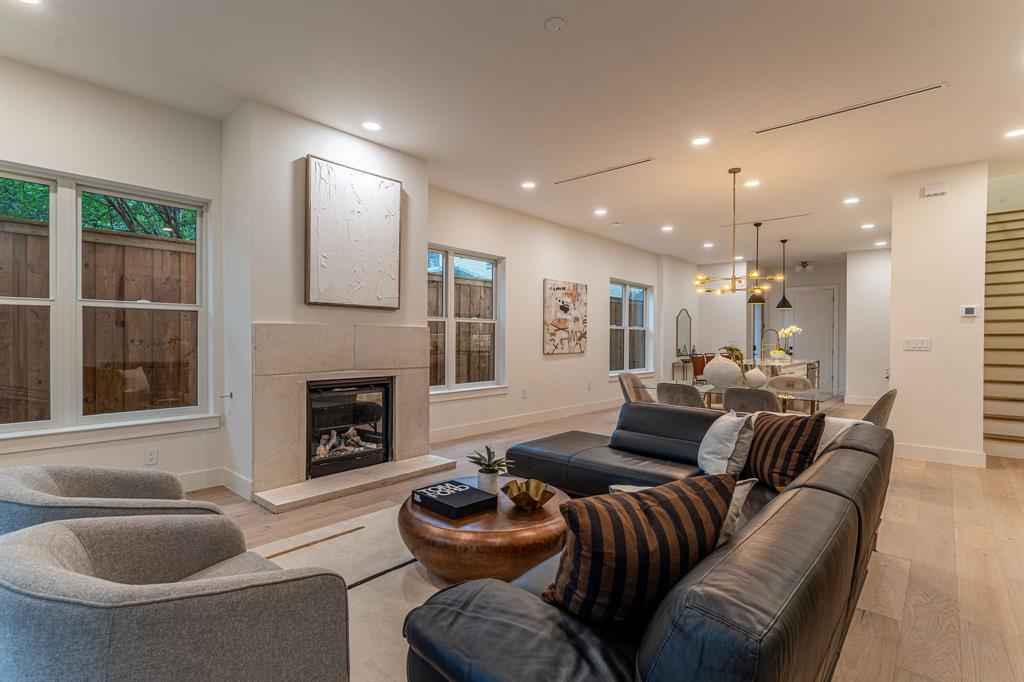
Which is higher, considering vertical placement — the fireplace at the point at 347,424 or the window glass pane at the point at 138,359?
the window glass pane at the point at 138,359

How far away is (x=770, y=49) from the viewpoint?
9.29 feet

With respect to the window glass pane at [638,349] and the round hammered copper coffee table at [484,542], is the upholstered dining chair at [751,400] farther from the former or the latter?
the window glass pane at [638,349]

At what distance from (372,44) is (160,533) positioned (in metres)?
2.66

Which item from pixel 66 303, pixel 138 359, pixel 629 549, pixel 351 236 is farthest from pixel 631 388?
pixel 66 303

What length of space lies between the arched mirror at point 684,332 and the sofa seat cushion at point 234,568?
9205mm

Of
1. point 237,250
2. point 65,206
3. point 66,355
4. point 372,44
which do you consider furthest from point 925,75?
point 66,355

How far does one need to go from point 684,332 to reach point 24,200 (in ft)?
31.7

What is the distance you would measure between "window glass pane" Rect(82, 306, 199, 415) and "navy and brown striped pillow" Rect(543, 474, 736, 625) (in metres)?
3.79

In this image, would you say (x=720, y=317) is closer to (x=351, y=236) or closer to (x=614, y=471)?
(x=614, y=471)

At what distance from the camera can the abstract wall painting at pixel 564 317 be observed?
693 cm

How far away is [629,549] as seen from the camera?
1083 mm

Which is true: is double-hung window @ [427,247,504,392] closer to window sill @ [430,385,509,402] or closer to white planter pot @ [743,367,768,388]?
window sill @ [430,385,509,402]

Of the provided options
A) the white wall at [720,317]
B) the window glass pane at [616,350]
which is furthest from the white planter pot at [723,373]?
the white wall at [720,317]

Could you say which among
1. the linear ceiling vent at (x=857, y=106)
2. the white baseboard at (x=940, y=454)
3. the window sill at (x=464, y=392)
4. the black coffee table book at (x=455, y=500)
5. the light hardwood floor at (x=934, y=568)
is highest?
the linear ceiling vent at (x=857, y=106)
